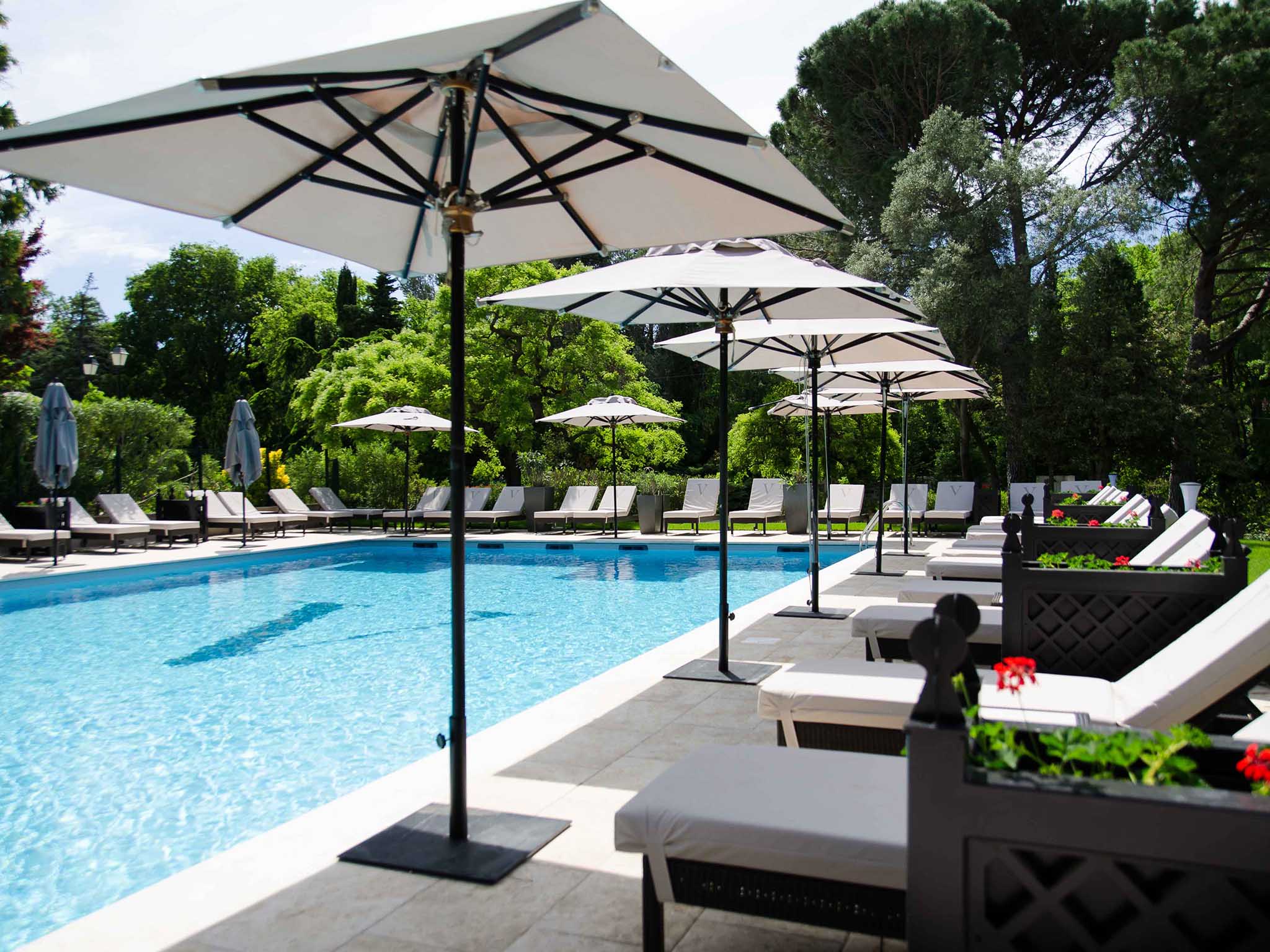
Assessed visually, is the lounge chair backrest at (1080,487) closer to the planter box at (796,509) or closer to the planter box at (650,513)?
the planter box at (796,509)

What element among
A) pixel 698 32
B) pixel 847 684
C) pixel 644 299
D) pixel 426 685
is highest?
pixel 698 32

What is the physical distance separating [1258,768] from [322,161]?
310cm

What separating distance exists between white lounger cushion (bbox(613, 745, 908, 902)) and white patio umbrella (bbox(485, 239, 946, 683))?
261 centimetres

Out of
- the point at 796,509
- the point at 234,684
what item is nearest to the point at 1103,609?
the point at 234,684

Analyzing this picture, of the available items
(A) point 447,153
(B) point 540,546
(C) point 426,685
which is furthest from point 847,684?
(B) point 540,546

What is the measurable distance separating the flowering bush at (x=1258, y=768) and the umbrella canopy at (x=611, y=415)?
14867 mm

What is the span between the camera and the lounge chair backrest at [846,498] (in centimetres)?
1623

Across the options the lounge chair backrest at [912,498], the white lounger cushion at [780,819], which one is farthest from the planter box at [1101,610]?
the lounge chair backrest at [912,498]

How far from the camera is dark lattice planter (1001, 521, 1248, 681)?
3.72 metres

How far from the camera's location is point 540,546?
15797 millimetres

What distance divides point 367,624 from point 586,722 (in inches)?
199

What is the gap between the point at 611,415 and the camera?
1650cm

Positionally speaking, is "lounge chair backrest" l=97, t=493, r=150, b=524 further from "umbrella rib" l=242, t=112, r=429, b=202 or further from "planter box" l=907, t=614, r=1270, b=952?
"planter box" l=907, t=614, r=1270, b=952

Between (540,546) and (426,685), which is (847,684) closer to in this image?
(426,685)
